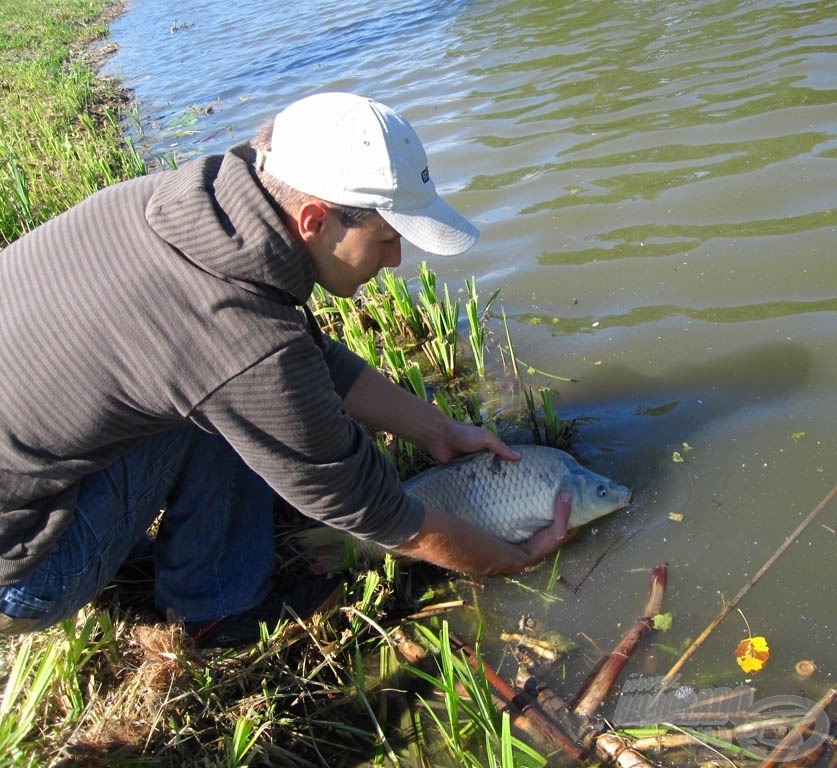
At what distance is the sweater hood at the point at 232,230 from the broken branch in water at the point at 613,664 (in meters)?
1.56

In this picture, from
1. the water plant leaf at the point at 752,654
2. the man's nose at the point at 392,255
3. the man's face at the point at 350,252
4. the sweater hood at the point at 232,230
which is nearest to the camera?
the sweater hood at the point at 232,230

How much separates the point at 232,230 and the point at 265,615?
151 centimetres

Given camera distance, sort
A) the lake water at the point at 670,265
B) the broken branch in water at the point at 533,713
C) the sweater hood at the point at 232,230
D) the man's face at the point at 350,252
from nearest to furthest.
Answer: the sweater hood at the point at 232,230 < the man's face at the point at 350,252 < the broken branch in water at the point at 533,713 < the lake water at the point at 670,265

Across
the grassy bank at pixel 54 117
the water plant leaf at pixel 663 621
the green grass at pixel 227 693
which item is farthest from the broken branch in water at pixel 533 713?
the grassy bank at pixel 54 117

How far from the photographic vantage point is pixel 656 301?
427 cm

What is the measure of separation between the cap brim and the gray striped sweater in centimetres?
27

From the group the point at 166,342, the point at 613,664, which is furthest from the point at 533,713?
the point at 166,342

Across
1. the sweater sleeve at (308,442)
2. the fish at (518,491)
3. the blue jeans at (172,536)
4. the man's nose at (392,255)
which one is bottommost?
the fish at (518,491)

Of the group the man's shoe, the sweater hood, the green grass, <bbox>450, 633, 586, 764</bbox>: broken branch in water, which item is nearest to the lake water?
<bbox>450, 633, 586, 764</bbox>: broken branch in water

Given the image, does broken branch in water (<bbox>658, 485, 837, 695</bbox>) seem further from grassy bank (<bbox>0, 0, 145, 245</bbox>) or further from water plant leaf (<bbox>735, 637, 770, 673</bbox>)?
grassy bank (<bbox>0, 0, 145, 245</bbox>)

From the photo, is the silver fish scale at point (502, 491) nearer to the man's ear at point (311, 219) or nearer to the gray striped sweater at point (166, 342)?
the gray striped sweater at point (166, 342)

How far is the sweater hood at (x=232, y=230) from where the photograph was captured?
201 centimetres

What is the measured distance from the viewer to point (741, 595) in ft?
9.07

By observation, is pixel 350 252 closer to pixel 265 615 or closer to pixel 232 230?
pixel 232 230
